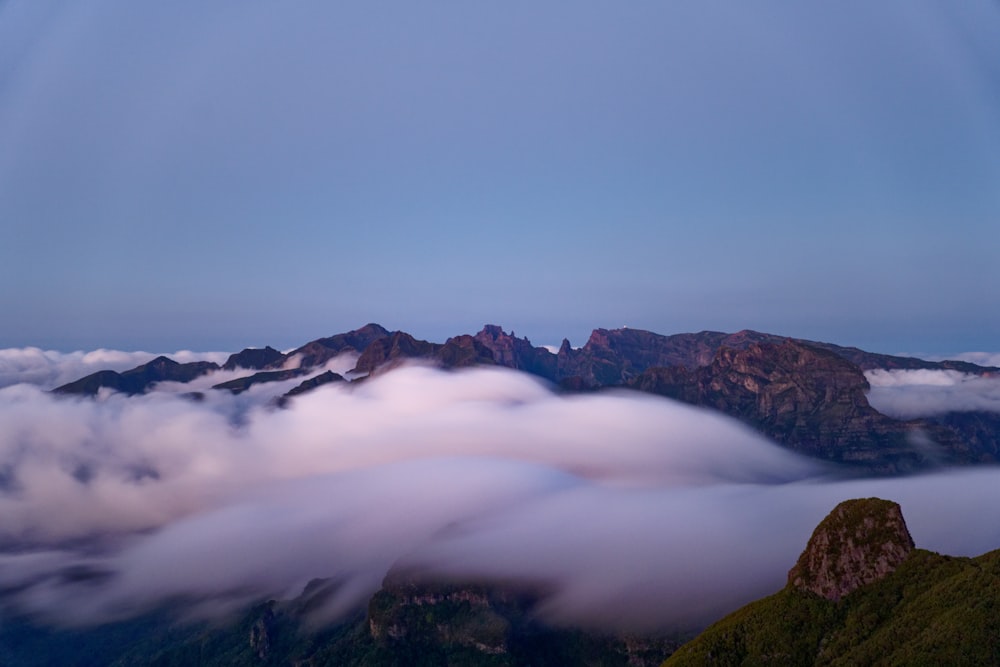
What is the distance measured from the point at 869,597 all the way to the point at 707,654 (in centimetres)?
3208

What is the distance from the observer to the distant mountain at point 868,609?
336 ft

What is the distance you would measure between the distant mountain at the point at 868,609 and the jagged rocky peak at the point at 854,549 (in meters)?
0.19

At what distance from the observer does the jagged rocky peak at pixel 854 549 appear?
129500 mm

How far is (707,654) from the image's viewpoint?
128 meters

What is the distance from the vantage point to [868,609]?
12225 centimetres

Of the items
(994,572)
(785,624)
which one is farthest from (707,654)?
(994,572)

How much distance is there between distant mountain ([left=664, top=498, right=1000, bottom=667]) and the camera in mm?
102562

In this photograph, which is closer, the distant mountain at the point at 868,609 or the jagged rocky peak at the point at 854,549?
the distant mountain at the point at 868,609

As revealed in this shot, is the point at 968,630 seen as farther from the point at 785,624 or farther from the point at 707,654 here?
Result: the point at 707,654

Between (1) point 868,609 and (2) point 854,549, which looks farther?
(2) point 854,549

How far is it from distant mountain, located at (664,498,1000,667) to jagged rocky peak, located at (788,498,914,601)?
19 cm

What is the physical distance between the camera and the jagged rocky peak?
12950cm

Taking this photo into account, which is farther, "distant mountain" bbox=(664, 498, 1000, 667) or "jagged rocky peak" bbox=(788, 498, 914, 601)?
"jagged rocky peak" bbox=(788, 498, 914, 601)

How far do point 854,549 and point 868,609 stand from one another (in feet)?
43.4
